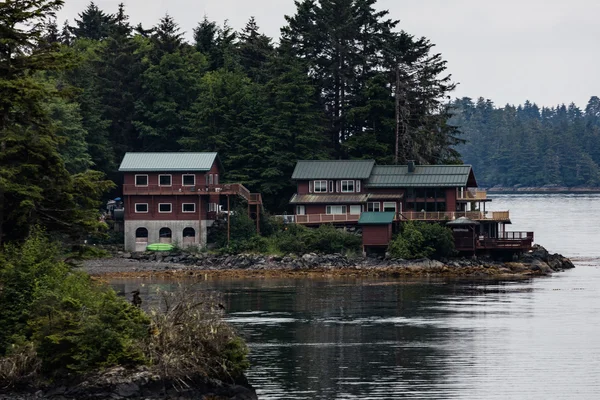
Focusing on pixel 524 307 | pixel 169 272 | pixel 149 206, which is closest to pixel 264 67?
pixel 149 206

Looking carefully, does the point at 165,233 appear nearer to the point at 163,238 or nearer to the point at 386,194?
the point at 163,238

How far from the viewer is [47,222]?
145 ft

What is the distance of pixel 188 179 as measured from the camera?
9106cm

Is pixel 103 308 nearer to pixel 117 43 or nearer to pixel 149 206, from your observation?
pixel 149 206

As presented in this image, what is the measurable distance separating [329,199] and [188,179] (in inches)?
428

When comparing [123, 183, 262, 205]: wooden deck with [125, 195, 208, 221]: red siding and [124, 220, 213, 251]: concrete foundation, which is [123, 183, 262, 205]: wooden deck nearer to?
[125, 195, 208, 221]: red siding

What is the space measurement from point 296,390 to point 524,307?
87.7 feet

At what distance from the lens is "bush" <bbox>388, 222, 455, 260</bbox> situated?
8531 cm

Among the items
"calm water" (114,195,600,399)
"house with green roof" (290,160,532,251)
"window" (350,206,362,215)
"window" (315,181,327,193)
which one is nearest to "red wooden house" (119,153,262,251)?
"house with green roof" (290,160,532,251)

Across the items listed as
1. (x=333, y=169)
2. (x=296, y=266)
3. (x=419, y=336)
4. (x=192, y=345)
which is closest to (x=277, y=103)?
(x=333, y=169)

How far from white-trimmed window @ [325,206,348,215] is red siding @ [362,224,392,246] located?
5.27 m

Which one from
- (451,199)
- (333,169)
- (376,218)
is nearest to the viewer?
(376,218)

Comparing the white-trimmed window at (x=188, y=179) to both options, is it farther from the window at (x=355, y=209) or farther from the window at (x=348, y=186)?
the window at (x=355, y=209)

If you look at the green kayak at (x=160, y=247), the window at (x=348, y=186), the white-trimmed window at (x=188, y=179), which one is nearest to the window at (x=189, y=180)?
the white-trimmed window at (x=188, y=179)
